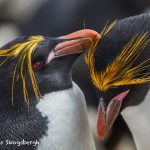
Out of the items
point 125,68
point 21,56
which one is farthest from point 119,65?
point 21,56

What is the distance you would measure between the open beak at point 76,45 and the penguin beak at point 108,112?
0.16 meters

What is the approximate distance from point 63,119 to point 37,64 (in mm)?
173

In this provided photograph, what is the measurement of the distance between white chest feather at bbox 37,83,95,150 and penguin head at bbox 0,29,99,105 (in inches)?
1.1

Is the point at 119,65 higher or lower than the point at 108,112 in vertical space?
higher

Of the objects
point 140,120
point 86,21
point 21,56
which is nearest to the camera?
point 21,56

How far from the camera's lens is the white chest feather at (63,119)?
5.61 ft

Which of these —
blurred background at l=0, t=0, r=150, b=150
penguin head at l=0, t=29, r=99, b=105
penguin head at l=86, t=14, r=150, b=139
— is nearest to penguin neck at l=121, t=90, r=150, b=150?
penguin head at l=86, t=14, r=150, b=139

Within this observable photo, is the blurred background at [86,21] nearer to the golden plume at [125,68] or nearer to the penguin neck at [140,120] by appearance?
the penguin neck at [140,120]

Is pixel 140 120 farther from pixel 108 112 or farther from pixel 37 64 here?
pixel 37 64

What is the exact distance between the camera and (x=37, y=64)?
1680 millimetres

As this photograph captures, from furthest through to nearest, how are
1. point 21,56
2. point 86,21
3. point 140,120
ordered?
1. point 86,21
2. point 140,120
3. point 21,56

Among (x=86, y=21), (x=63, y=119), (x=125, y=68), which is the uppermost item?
(x=125, y=68)

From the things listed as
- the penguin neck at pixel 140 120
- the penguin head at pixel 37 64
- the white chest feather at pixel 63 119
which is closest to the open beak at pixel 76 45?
the penguin head at pixel 37 64

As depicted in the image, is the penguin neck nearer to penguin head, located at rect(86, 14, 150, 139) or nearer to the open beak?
penguin head, located at rect(86, 14, 150, 139)
